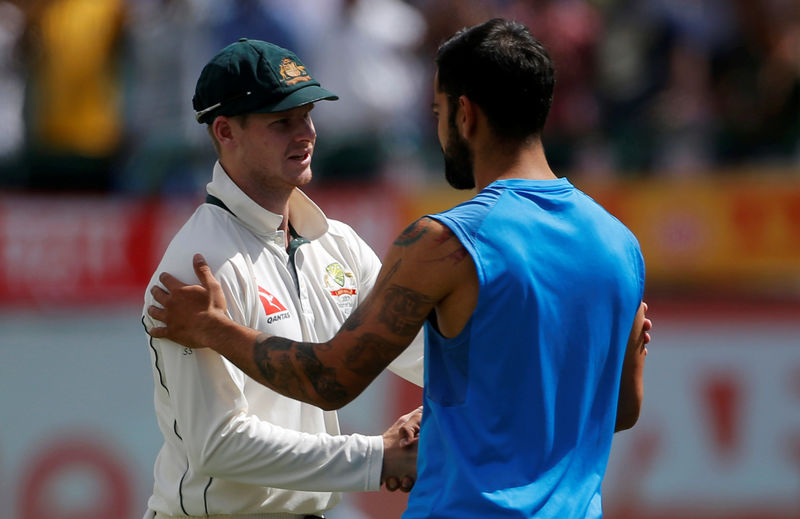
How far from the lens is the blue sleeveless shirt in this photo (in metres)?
2.55

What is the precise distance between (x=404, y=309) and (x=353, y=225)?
4.13m

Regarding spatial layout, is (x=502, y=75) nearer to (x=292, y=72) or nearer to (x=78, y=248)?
(x=292, y=72)

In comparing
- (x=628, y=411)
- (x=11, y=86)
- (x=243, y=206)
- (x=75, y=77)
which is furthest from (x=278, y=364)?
(x=11, y=86)

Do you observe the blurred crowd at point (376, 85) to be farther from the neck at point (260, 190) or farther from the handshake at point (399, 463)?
the handshake at point (399, 463)

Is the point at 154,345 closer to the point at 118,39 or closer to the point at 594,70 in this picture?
the point at 118,39

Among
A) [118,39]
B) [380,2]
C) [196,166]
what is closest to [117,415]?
[196,166]

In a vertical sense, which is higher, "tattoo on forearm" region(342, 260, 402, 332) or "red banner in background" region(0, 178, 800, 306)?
"tattoo on forearm" region(342, 260, 402, 332)

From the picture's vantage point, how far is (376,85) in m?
7.19

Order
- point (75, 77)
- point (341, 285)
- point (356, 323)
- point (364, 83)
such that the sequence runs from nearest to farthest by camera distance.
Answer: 1. point (356, 323)
2. point (341, 285)
3. point (75, 77)
4. point (364, 83)

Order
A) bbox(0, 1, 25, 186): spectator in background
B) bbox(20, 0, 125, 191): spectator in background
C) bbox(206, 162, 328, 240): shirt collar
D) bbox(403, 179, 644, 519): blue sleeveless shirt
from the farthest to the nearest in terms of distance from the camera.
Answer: bbox(0, 1, 25, 186): spectator in background
bbox(20, 0, 125, 191): spectator in background
bbox(206, 162, 328, 240): shirt collar
bbox(403, 179, 644, 519): blue sleeveless shirt

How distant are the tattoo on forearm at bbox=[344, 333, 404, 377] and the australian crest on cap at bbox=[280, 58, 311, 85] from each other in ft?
2.67

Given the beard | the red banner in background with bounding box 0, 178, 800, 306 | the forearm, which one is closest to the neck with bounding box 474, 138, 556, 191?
the beard

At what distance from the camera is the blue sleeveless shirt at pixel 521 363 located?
2.55 meters

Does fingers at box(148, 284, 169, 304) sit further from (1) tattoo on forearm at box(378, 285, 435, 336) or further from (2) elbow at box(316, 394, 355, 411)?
(1) tattoo on forearm at box(378, 285, 435, 336)
